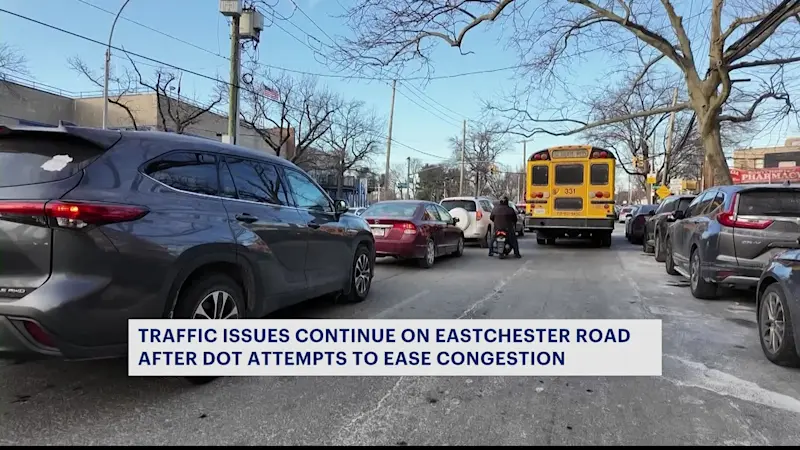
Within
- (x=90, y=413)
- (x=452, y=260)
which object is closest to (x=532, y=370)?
(x=90, y=413)

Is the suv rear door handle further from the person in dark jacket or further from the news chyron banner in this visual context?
the person in dark jacket

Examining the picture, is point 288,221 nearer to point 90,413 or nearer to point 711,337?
point 90,413

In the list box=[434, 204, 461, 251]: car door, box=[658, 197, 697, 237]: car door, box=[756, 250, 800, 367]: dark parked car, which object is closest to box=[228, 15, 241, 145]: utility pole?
box=[434, 204, 461, 251]: car door

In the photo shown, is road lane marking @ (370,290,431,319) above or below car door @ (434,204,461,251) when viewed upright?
below

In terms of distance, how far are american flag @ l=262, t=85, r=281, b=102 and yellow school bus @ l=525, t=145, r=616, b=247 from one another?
759 inches

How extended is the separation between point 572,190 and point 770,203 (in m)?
9.15

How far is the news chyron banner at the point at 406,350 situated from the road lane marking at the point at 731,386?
28 centimetres

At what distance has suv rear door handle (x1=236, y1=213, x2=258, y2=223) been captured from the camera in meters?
4.20

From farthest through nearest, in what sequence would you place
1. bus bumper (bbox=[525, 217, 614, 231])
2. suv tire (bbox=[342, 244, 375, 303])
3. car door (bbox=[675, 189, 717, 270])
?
bus bumper (bbox=[525, 217, 614, 231]), car door (bbox=[675, 189, 717, 270]), suv tire (bbox=[342, 244, 375, 303])

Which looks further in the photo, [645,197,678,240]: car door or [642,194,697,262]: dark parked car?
[645,197,678,240]: car door

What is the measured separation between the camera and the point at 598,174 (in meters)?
15.5

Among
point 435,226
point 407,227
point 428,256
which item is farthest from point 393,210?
point 428,256

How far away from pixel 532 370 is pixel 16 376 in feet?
12.9

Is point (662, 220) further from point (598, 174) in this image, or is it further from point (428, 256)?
point (428, 256)
